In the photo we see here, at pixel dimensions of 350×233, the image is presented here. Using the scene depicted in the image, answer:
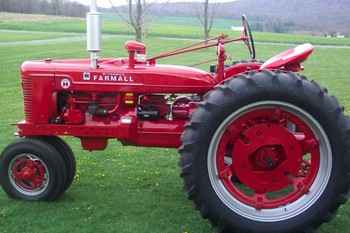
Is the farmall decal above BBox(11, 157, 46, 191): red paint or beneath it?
above

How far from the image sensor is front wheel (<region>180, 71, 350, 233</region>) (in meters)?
3.89

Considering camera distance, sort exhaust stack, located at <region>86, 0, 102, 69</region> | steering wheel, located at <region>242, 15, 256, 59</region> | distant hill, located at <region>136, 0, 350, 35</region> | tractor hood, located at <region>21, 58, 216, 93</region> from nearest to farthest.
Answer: exhaust stack, located at <region>86, 0, 102, 69</region> < tractor hood, located at <region>21, 58, 216, 93</region> < steering wheel, located at <region>242, 15, 256, 59</region> < distant hill, located at <region>136, 0, 350, 35</region>

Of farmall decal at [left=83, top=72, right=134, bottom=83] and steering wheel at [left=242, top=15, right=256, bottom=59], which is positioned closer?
farmall decal at [left=83, top=72, right=134, bottom=83]

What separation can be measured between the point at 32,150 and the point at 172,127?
3.87 ft

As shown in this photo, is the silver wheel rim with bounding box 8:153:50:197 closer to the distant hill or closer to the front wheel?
the front wheel

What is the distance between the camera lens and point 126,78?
15.3ft

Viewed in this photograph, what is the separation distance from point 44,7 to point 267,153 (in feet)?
214

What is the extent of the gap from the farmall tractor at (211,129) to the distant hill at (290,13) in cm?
5405

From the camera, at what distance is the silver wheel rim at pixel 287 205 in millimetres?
3949

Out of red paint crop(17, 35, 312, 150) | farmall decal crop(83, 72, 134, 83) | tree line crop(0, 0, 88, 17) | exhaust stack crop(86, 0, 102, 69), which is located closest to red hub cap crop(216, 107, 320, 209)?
red paint crop(17, 35, 312, 150)

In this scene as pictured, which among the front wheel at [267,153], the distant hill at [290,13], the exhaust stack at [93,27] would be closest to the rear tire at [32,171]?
the exhaust stack at [93,27]

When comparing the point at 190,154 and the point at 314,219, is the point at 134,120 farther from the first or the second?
the point at 314,219

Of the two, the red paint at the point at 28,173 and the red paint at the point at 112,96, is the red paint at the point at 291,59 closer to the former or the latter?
the red paint at the point at 112,96

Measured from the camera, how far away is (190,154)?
3.91 meters
